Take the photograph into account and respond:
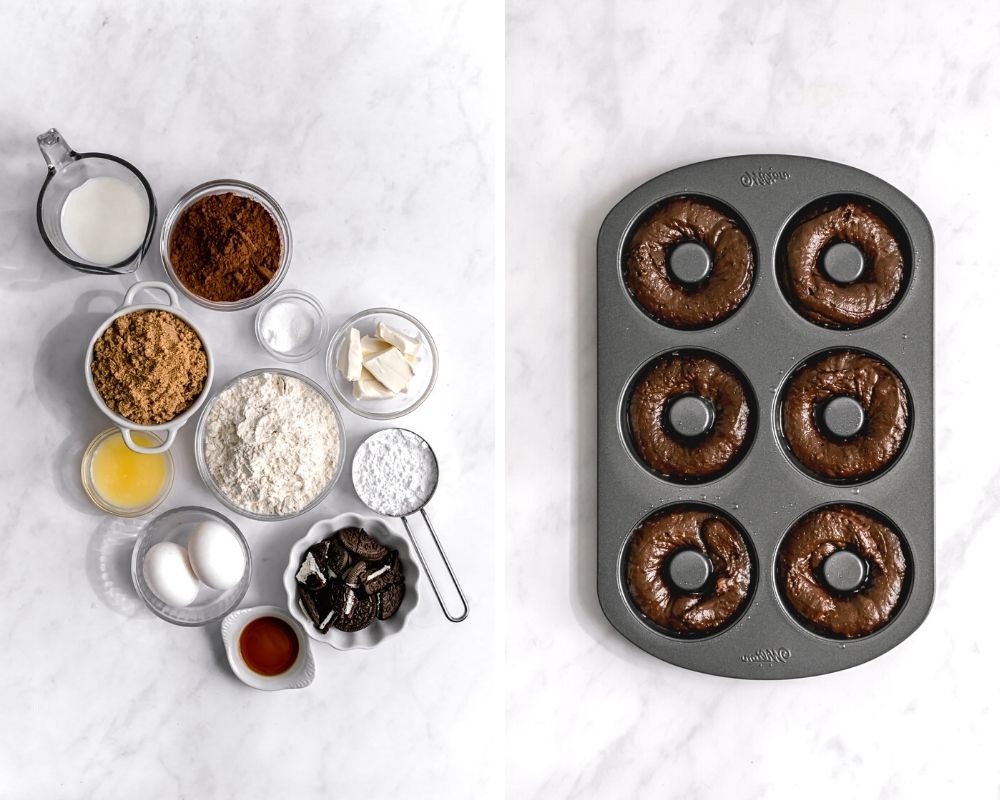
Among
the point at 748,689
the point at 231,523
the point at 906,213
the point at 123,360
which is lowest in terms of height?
the point at 748,689

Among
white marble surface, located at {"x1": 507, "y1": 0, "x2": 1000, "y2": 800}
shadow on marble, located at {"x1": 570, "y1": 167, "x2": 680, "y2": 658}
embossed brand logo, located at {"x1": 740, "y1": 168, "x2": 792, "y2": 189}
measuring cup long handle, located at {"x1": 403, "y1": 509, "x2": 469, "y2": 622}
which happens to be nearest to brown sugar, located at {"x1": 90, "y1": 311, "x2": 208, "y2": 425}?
measuring cup long handle, located at {"x1": 403, "y1": 509, "x2": 469, "y2": 622}

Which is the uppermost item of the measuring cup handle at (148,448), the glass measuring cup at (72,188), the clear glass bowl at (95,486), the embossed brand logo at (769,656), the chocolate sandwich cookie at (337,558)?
the glass measuring cup at (72,188)

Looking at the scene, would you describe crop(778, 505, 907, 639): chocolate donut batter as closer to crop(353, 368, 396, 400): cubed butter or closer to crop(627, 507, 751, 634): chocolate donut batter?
crop(627, 507, 751, 634): chocolate donut batter

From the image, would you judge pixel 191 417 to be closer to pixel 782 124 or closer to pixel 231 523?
pixel 231 523

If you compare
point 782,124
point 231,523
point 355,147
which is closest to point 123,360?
point 231,523

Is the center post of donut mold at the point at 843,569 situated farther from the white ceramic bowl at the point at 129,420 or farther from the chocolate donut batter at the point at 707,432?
the white ceramic bowl at the point at 129,420

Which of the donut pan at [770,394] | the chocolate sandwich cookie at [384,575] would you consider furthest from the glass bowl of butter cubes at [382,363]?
the donut pan at [770,394]
